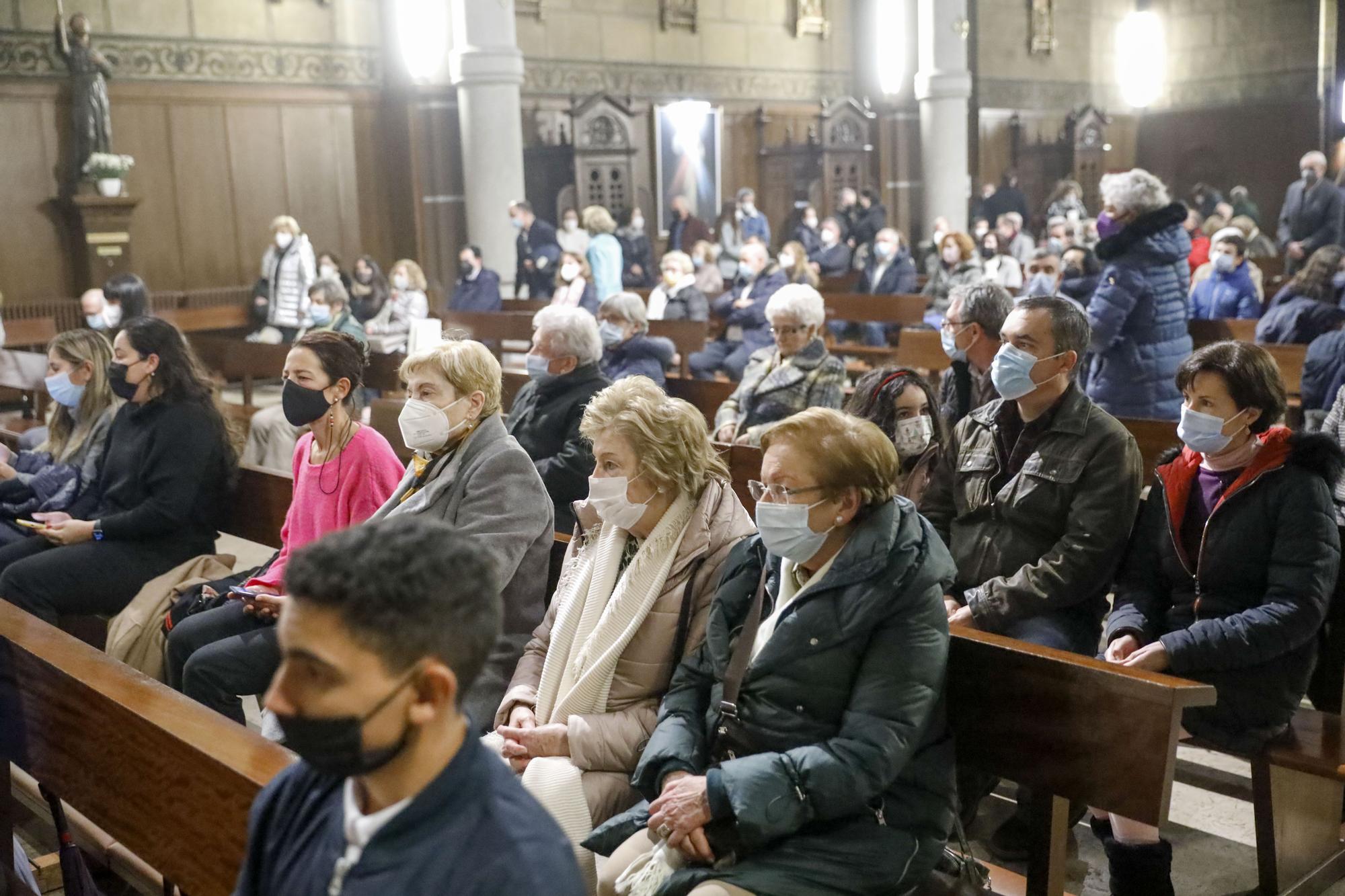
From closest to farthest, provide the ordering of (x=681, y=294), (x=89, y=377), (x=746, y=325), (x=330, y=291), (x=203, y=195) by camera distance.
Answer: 1. (x=89, y=377)
2. (x=330, y=291)
3. (x=746, y=325)
4. (x=681, y=294)
5. (x=203, y=195)

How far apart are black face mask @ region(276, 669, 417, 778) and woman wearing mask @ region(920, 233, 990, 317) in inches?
351

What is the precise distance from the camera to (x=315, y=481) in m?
3.83

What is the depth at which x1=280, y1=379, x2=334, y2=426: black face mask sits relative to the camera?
3.77 meters

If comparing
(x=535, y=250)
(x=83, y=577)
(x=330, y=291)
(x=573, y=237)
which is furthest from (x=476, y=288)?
(x=83, y=577)

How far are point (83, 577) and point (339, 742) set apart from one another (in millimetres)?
3280

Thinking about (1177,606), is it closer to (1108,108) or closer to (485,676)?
(485,676)

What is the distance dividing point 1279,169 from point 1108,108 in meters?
2.87

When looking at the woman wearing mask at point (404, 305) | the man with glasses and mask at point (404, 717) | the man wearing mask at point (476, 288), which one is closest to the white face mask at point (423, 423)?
the man with glasses and mask at point (404, 717)

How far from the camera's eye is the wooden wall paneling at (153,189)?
1217 cm

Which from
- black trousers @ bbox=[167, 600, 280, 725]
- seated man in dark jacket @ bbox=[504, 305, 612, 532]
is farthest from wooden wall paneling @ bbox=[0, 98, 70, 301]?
black trousers @ bbox=[167, 600, 280, 725]

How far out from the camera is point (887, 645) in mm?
2385

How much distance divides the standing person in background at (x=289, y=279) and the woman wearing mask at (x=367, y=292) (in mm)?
384

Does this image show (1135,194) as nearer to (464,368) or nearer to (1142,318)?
(1142,318)

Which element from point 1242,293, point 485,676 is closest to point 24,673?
point 485,676
